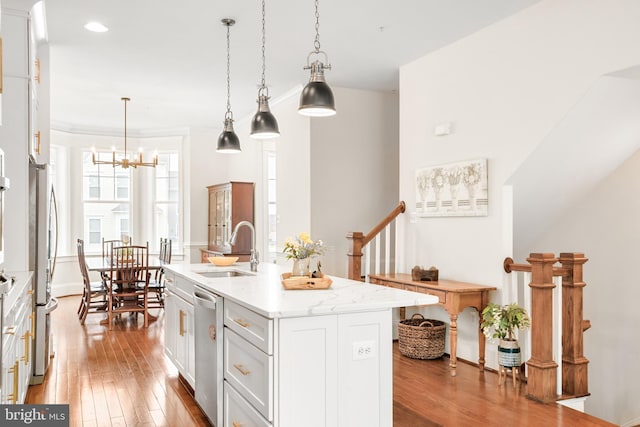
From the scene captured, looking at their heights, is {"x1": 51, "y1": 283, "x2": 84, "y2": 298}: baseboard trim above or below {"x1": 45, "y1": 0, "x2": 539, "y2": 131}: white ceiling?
below

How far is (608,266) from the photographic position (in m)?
5.19

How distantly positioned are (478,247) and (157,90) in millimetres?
4568

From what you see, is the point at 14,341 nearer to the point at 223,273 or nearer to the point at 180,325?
the point at 180,325

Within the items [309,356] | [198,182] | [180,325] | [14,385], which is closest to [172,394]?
[180,325]

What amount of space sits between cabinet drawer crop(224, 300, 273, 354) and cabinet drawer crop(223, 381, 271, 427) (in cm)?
34

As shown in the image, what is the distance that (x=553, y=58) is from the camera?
393 centimetres

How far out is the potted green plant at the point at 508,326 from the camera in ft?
12.8

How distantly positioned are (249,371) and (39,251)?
2.56m

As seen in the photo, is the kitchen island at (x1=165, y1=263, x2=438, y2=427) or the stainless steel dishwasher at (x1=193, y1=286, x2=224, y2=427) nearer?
the kitchen island at (x1=165, y1=263, x2=438, y2=427)

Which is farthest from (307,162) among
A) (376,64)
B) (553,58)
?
(553,58)

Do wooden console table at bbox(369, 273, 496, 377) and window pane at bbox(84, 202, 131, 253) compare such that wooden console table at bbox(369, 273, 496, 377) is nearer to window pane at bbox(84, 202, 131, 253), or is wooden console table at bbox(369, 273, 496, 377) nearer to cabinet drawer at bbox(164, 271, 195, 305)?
cabinet drawer at bbox(164, 271, 195, 305)

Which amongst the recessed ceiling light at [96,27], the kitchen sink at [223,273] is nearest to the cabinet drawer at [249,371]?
the kitchen sink at [223,273]

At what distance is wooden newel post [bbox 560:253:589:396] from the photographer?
3.80 m

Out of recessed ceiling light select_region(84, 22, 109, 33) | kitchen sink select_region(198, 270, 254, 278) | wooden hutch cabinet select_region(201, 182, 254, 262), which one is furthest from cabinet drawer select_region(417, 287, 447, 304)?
wooden hutch cabinet select_region(201, 182, 254, 262)
